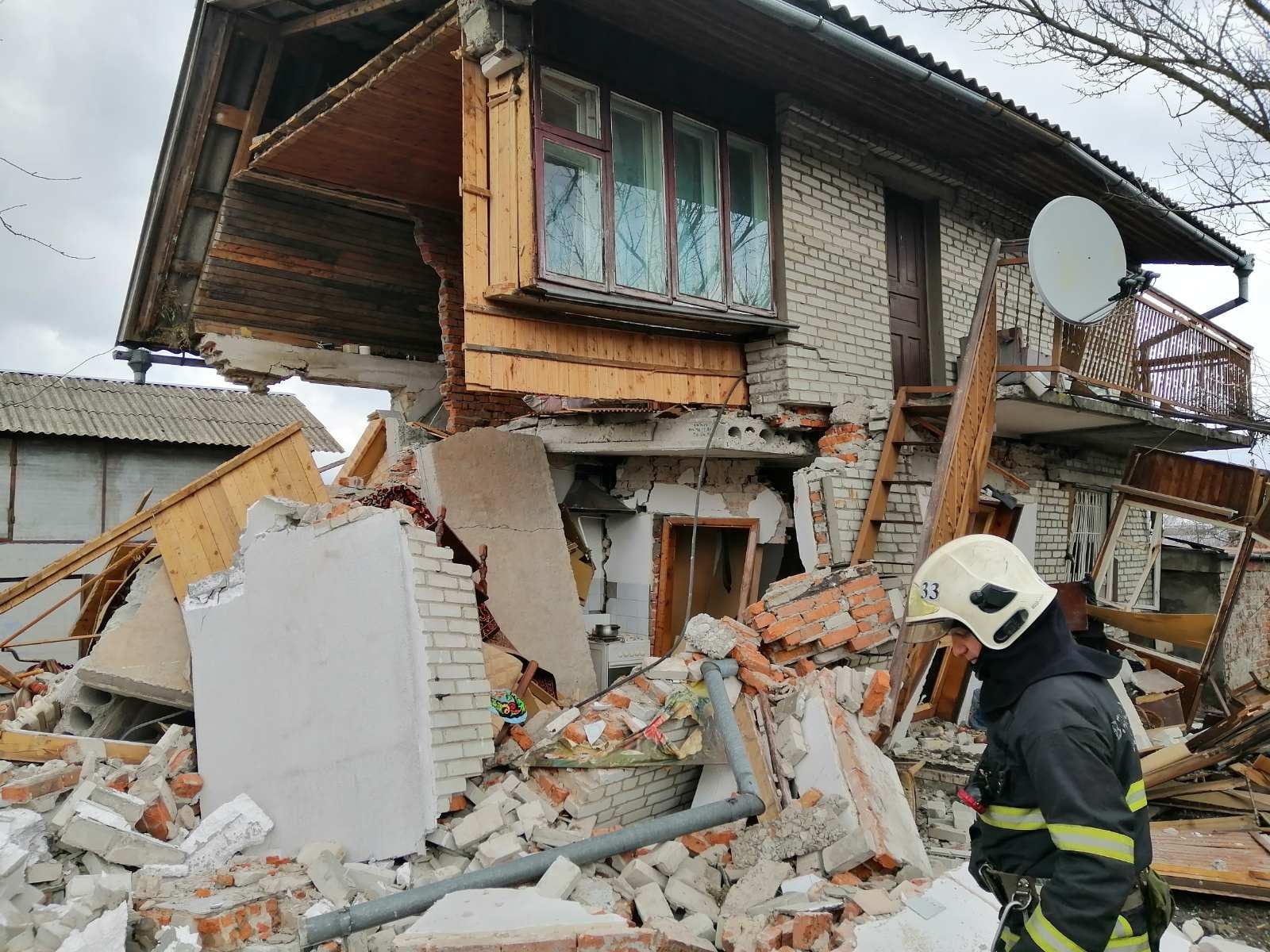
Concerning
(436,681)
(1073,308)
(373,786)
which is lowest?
(373,786)

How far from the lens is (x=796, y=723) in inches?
170

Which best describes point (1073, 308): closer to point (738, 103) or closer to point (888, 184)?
point (888, 184)

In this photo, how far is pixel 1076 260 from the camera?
6.24 meters

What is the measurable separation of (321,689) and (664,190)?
413 cm

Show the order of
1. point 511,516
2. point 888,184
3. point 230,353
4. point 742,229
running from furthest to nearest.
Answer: point 230,353, point 888,184, point 511,516, point 742,229

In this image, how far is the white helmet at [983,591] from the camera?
2096 mm

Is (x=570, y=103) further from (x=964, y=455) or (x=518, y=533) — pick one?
(x=964, y=455)

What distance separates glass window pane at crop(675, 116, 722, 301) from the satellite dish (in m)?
2.24

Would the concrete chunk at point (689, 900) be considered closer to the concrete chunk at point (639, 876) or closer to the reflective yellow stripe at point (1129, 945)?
the concrete chunk at point (639, 876)

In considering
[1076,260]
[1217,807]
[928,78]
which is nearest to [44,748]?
[1217,807]

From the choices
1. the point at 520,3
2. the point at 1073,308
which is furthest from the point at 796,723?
the point at 520,3

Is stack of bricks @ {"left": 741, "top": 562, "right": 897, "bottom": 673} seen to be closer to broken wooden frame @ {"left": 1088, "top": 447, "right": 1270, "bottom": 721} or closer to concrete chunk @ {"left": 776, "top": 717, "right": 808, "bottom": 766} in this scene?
concrete chunk @ {"left": 776, "top": 717, "right": 808, "bottom": 766}

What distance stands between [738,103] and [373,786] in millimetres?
5529

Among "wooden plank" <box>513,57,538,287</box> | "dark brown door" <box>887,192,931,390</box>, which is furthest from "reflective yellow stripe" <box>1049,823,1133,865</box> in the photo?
"dark brown door" <box>887,192,931,390</box>
